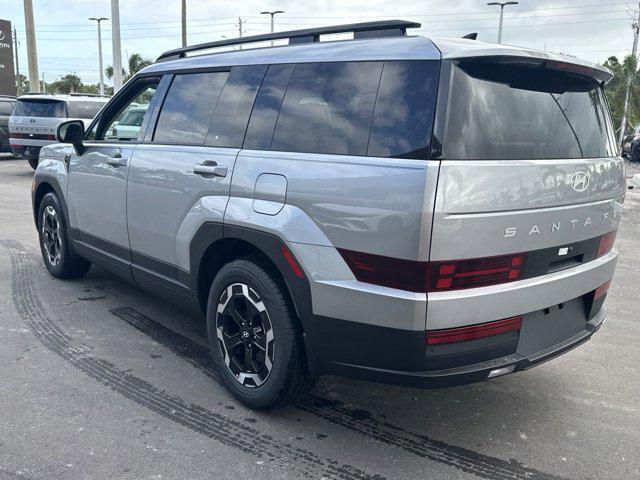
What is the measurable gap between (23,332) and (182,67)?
227 cm

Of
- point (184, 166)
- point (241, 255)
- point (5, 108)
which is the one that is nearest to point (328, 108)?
point (241, 255)

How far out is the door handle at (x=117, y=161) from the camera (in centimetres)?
409

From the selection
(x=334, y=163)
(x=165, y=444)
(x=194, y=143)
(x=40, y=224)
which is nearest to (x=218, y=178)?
(x=194, y=143)

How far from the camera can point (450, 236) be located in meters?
2.36

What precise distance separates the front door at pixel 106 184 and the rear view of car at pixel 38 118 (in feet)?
33.2

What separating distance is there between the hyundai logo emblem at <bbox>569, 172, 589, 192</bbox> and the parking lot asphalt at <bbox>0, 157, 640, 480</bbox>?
1.30 meters

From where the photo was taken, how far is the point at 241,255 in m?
3.26

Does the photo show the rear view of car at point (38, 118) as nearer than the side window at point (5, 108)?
Yes

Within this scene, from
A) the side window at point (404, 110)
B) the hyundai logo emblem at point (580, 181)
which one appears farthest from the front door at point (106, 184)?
the hyundai logo emblem at point (580, 181)

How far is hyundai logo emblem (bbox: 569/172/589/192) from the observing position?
2.78 m

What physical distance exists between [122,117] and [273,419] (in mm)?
2846

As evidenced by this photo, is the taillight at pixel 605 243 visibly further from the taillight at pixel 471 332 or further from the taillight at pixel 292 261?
the taillight at pixel 292 261

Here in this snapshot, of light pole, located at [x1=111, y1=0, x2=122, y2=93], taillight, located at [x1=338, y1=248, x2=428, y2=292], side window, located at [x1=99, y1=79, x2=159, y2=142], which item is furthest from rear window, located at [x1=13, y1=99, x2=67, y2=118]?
taillight, located at [x1=338, y1=248, x2=428, y2=292]

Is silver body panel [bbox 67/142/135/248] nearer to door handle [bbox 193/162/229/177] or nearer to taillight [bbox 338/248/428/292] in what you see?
door handle [bbox 193/162/229/177]
